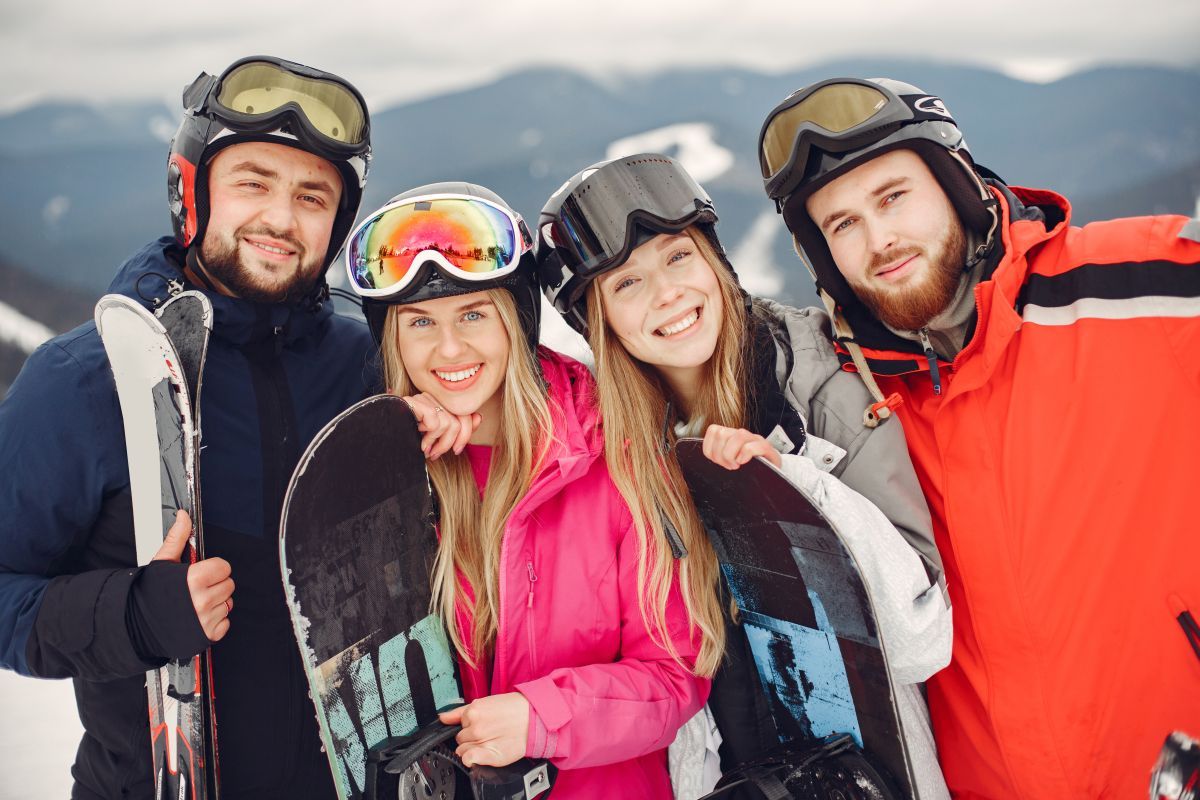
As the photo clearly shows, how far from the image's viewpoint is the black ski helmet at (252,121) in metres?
1.91

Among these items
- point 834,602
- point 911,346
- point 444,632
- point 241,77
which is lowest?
point 834,602

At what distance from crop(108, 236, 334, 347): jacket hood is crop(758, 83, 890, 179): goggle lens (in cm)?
137

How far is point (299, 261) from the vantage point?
1.97 m

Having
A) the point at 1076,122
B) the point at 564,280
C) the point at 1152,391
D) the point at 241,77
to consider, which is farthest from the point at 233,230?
the point at 1076,122

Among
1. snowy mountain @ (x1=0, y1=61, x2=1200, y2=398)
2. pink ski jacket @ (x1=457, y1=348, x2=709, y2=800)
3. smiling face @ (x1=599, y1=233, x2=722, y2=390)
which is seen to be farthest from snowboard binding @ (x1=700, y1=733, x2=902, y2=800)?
snowy mountain @ (x1=0, y1=61, x2=1200, y2=398)

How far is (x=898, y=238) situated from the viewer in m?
1.78

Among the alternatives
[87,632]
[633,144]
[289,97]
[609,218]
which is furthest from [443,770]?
[633,144]

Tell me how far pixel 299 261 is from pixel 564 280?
723 mm

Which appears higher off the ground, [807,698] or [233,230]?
[233,230]

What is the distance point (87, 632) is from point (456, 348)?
3.18ft

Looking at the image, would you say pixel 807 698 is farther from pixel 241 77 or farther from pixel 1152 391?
pixel 241 77

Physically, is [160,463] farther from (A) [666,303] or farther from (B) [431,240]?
(A) [666,303]

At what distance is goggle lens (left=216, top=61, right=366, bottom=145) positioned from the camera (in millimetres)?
1929

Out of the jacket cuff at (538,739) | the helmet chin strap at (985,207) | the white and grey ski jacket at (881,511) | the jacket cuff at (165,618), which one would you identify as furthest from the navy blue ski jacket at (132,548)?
the helmet chin strap at (985,207)
